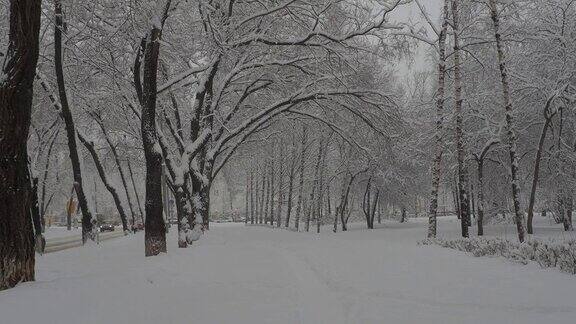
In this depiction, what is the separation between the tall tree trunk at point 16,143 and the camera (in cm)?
609

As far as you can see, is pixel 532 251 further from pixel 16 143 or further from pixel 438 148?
pixel 16 143

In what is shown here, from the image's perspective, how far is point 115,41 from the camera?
→ 45.6ft

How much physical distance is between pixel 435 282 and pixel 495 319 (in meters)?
2.19

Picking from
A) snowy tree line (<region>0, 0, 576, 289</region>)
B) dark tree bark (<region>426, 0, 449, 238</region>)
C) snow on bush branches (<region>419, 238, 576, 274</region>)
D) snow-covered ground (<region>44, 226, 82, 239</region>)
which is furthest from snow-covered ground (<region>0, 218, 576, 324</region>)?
snow-covered ground (<region>44, 226, 82, 239</region>)

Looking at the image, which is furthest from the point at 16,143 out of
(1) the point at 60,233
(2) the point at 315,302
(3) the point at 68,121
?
(1) the point at 60,233

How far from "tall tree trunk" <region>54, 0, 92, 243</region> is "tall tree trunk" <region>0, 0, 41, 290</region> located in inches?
260

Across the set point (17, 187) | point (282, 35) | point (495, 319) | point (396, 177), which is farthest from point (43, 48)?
point (396, 177)

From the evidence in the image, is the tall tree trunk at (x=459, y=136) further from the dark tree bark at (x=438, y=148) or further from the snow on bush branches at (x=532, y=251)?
the snow on bush branches at (x=532, y=251)

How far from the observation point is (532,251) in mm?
9234

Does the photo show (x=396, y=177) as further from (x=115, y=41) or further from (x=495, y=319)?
(x=495, y=319)

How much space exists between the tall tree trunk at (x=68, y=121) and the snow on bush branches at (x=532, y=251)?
40.6 ft

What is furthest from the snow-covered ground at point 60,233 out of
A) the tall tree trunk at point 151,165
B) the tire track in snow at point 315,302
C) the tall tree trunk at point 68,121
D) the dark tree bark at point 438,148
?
the tire track in snow at point 315,302

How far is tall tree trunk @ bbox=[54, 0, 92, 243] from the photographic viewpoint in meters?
13.9

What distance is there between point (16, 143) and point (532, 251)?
9.24 meters
